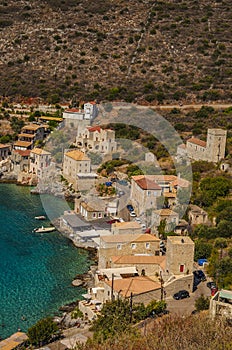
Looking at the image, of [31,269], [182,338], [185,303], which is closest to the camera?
[182,338]

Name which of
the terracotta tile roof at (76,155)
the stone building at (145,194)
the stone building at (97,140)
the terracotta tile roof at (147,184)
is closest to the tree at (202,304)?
the stone building at (145,194)

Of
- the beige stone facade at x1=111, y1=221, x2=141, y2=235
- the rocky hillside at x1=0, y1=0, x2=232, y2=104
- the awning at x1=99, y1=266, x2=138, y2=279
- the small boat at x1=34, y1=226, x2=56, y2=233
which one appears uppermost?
the rocky hillside at x1=0, y1=0, x2=232, y2=104

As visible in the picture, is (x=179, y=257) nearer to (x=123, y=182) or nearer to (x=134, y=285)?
(x=134, y=285)

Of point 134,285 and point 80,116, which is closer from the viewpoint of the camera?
point 134,285

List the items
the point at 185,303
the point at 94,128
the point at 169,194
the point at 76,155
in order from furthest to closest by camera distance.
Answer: the point at 94,128
the point at 76,155
the point at 169,194
the point at 185,303

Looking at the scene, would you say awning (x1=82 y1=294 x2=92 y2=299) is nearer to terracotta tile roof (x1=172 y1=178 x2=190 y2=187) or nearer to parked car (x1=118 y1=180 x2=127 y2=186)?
terracotta tile roof (x1=172 y1=178 x2=190 y2=187)

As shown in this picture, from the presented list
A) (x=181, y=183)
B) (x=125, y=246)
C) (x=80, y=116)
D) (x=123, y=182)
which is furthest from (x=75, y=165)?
(x=125, y=246)

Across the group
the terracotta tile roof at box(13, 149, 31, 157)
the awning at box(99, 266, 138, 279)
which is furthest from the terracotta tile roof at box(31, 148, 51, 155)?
the awning at box(99, 266, 138, 279)

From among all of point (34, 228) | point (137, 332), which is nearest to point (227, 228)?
point (34, 228)
